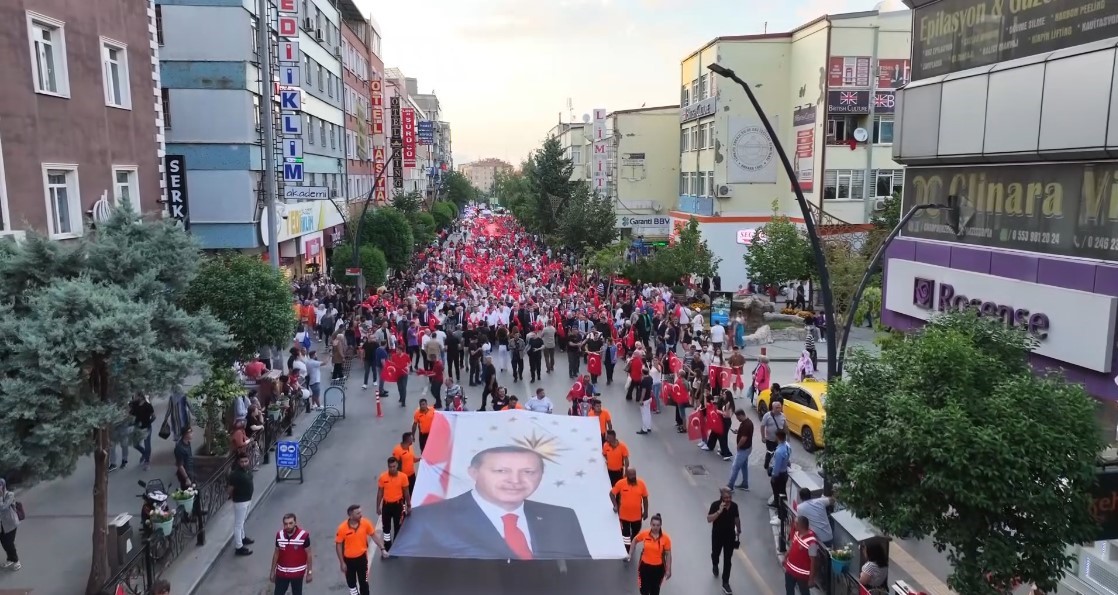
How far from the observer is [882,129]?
37.2 metres

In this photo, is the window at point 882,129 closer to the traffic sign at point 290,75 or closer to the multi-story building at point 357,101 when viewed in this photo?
the traffic sign at point 290,75

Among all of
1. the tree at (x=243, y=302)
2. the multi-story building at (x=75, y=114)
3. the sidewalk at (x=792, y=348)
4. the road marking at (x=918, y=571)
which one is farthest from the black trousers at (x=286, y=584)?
the sidewalk at (x=792, y=348)

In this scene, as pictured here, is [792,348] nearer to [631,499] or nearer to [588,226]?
[631,499]

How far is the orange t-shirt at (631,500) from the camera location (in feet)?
33.5

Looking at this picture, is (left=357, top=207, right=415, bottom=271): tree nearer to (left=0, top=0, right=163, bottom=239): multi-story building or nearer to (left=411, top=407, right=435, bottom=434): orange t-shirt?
(left=0, top=0, right=163, bottom=239): multi-story building

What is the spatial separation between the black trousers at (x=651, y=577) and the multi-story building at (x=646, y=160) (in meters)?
46.8

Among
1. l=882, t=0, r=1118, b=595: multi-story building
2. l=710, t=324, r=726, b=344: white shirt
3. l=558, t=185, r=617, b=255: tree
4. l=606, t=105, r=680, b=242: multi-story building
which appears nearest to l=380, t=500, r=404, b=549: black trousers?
l=882, t=0, r=1118, b=595: multi-story building

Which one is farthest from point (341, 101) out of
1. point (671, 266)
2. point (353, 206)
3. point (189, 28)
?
point (671, 266)

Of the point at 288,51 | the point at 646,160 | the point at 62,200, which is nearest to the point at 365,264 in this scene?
the point at 288,51

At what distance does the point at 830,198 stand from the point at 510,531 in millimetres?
32056

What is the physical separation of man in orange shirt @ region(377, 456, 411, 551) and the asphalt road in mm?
511

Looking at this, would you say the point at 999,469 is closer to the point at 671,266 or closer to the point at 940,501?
the point at 940,501

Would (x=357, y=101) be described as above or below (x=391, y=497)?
above

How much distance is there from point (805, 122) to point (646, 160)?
Answer: 17.9 m
